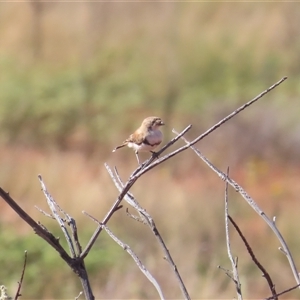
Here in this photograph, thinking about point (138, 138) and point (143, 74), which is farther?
point (143, 74)

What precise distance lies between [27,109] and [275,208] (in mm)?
5137

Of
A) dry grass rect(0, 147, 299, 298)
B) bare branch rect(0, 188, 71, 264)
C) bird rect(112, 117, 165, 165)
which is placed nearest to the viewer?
bare branch rect(0, 188, 71, 264)

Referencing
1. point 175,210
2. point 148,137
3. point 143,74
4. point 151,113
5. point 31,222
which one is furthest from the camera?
point 143,74

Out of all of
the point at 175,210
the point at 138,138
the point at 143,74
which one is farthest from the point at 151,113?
the point at 138,138

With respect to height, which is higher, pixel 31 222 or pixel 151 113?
pixel 151 113

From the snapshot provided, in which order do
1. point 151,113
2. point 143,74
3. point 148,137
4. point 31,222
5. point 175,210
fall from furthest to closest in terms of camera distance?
point 143,74 < point 151,113 < point 175,210 < point 148,137 < point 31,222

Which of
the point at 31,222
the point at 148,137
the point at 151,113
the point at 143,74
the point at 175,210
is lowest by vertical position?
the point at 31,222

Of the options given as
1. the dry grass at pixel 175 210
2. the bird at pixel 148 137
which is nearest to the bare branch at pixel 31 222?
the bird at pixel 148 137

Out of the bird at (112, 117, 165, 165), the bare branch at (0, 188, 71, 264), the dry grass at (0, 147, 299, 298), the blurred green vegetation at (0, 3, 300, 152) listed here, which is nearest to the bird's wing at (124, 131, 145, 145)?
the bird at (112, 117, 165, 165)

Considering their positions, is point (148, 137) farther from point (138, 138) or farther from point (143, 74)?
point (143, 74)

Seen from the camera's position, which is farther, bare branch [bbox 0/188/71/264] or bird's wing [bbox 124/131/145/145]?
bird's wing [bbox 124/131/145/145]

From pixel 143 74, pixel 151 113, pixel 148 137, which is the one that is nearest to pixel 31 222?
pixel 148 137

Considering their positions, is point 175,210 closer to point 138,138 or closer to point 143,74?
point 138,138

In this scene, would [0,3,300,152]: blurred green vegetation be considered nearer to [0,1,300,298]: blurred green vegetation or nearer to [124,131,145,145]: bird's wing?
[0,1,300,298]: blurred green vegetation
